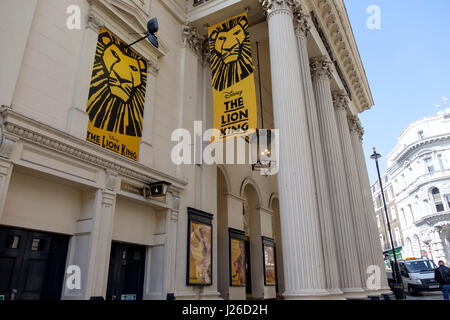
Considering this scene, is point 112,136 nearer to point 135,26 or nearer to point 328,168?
point 135,26

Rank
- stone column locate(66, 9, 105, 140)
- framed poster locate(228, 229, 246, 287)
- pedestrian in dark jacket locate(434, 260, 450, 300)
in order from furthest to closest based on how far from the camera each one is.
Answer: framed poster locate(228, 229, 246, 287) → pedestrian in dark jacket locate(434, 260, 450, 300) → stone column locate(66, 9, 105, 140)

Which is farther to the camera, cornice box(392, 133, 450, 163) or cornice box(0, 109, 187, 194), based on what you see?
cornice box(392, 133, 450, 163)

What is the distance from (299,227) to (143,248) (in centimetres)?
409

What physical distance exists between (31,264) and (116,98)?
4.15 m

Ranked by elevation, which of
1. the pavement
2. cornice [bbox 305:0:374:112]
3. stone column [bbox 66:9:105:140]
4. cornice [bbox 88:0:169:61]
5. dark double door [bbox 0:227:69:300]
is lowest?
the pavement

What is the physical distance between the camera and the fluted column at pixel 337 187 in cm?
1069

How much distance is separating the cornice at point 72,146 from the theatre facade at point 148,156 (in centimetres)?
3

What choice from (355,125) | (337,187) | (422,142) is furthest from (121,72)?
(422,142)

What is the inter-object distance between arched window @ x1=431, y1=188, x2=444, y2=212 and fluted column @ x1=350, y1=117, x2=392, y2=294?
25018 millimetres

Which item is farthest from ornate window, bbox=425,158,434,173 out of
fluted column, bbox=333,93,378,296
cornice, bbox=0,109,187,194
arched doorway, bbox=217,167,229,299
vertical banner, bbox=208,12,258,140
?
cornice, bbox=0,109,187,194

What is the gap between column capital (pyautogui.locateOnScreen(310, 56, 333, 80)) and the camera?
43.8 ft

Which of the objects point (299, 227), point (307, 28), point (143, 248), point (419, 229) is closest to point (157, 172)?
point (143, 248)

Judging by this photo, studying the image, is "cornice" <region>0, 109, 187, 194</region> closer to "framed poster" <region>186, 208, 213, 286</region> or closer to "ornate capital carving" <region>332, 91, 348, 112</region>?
"framed poster" <region>186, 208, 213, 286</region>

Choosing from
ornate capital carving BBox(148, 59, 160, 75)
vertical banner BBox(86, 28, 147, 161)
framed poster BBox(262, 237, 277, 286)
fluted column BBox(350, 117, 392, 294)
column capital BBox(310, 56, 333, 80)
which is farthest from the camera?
fluted column BBox(350, 117, 392, 294)
